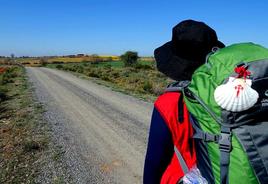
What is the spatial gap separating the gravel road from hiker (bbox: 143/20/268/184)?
3.76 m

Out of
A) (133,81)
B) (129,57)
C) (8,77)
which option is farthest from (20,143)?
(129,57)

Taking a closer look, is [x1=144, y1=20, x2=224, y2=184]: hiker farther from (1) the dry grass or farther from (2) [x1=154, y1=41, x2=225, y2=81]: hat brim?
(1) the dry grass

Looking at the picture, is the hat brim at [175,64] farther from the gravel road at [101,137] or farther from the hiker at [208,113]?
the gravel road at [101,137]

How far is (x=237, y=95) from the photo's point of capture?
55.3 inches

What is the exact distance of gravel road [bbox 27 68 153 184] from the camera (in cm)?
572

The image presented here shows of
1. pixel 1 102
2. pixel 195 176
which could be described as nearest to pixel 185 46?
pixel 195 176

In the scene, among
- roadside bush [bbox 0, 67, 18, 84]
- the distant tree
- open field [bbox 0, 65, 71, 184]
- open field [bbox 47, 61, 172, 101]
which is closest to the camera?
open field [bbox 0, 65, 71, 184]

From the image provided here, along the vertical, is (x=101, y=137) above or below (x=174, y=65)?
below

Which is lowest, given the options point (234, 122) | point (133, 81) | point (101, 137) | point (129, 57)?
point (129, 57)

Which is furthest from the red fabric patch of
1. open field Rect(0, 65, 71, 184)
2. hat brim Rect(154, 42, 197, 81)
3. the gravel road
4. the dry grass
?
the dry grass

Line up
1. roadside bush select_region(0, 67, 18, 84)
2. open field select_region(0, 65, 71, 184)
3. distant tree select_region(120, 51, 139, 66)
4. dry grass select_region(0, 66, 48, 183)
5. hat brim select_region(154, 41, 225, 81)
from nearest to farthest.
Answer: hat brim select_region(154, 41, 225, 81), open field select_region(0, 65, 71, 184), dry grass select_region(0, 66, 48, 183), roadside bush select_region(0, 67, 18, 84), distant tree select_region(120, 51, 139, 66)

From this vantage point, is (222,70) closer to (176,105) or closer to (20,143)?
(176,105)

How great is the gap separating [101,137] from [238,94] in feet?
22.4

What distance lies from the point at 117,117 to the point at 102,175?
200 inches
